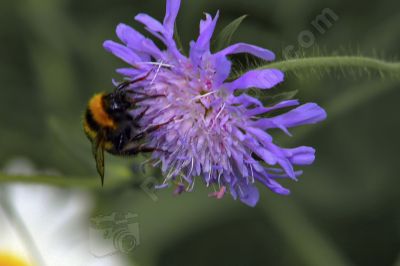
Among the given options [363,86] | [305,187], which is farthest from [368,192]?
[363,86]

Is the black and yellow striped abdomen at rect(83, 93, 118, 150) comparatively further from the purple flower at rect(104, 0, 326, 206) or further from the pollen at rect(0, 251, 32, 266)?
the pollen at rect(0, 251, 32, 266)

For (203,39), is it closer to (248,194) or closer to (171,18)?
(171,18)

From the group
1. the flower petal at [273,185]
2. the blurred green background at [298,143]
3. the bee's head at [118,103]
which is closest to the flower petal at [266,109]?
the flower petal at [273,185]

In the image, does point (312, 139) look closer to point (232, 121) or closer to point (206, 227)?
point (206, 227)

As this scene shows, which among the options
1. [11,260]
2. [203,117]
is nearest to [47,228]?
[11,260]

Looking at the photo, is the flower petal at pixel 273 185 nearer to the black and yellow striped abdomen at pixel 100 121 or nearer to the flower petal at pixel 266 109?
the flower petal at pixel 266 109
